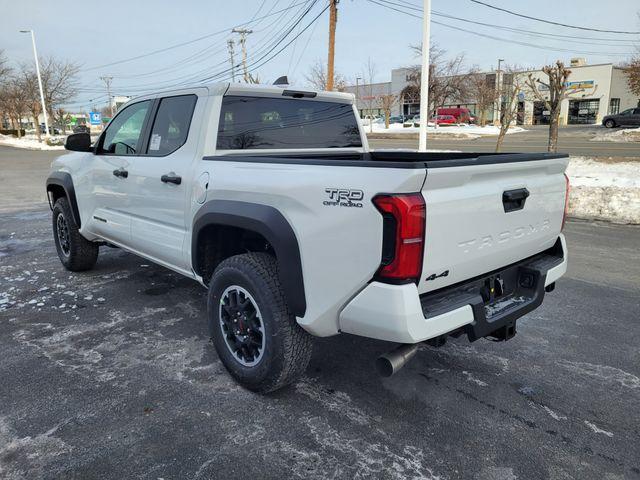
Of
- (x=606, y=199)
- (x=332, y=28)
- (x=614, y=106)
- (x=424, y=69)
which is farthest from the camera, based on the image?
(x=614, y=106)

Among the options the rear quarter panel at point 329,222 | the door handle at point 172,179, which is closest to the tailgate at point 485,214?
the rear quarter panel at point 329,222

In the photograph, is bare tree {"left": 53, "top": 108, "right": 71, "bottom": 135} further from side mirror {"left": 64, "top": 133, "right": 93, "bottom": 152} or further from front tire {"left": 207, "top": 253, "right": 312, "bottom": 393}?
front tire {"left": 207, "top": 253, "right": 312, "bottom": 393}

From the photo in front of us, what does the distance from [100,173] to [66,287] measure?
1343mm

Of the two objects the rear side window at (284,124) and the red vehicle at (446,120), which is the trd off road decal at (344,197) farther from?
the red vehicle at (446,120)

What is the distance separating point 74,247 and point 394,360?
431 cm

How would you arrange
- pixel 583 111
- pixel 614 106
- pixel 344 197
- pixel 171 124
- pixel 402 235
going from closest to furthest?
pixel 402 235, pixel 344 197, pixel 171 124, pixel 614 106, pixel 583 111

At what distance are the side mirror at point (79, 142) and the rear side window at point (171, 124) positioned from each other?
105 cm

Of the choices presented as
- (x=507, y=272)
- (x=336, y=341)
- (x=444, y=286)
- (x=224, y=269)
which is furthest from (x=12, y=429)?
(x=507, y=272)

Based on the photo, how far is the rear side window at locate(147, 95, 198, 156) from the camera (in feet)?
12.2

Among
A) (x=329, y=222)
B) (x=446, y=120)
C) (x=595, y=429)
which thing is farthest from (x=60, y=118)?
(x=595, y=429)

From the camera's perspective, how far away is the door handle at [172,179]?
11.8 feet

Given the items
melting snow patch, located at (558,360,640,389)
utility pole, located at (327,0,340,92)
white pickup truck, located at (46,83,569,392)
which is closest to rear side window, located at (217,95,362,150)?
white pickup truck, located at (46,83,569,392)

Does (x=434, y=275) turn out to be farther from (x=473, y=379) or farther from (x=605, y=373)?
(x=605, y=373)

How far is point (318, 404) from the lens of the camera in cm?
305
